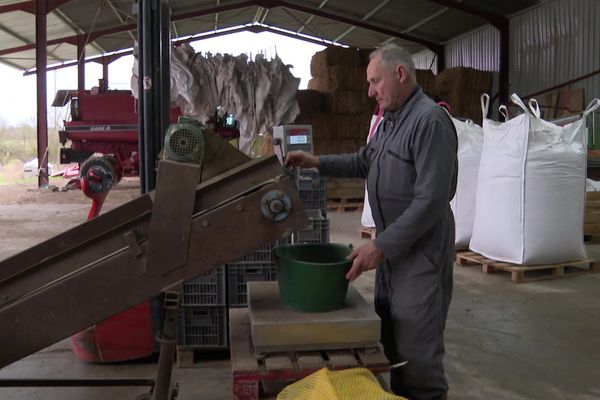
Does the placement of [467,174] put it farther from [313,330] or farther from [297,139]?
[313,330]

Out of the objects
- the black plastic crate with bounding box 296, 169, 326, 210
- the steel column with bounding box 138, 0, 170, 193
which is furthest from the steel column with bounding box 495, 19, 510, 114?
the steel column with bounding box 138, 0, 170, 193

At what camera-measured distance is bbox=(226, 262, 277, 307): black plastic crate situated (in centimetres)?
343

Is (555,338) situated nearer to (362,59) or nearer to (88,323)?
(88,323)

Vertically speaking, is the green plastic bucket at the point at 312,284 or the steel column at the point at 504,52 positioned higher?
the steel column at the point at 504,52

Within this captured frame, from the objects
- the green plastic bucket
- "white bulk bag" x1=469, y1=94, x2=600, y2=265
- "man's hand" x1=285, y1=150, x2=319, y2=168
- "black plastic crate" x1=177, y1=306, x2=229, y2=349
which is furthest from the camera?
"white bulk bag" x1=469, y1=94, x2=600, y2=265

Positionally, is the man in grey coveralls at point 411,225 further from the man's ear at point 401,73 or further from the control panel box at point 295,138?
the control panel box at point 295,138

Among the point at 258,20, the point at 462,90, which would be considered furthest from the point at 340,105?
the point at 258,20

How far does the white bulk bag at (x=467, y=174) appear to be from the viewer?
5.84 metres

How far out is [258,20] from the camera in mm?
18984

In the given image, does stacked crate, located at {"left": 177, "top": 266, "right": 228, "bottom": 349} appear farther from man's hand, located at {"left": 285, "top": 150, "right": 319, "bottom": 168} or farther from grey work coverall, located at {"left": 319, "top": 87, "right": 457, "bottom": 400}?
grey work coverall, located at {"left": 319, "top": 87, "right": 457, "bottom": 400}

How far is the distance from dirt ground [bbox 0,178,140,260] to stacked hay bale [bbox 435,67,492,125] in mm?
7351

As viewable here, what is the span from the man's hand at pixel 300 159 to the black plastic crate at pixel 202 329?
136 cm

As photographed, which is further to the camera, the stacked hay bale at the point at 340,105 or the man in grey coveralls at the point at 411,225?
the stacked hay bale at the point at 340,105

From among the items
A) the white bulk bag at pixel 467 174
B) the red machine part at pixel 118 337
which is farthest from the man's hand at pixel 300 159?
the white bulk bag at pixel 467 174
